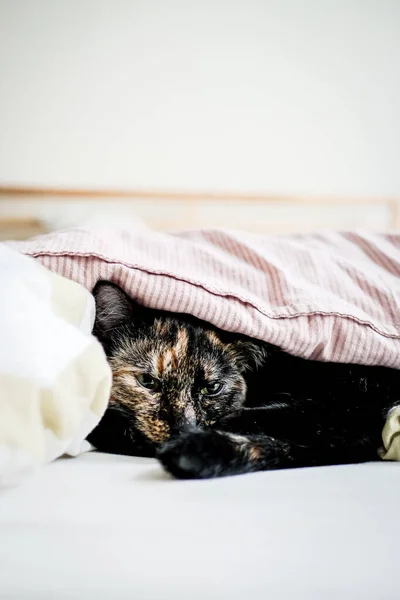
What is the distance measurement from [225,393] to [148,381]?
159 mm

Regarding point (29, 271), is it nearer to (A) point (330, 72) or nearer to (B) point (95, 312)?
(B) point (95, 312)

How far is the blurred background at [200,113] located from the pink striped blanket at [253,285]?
1.16m

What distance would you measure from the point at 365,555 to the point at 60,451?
15.4 inches

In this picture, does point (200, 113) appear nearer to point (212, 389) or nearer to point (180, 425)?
point (212, 389)

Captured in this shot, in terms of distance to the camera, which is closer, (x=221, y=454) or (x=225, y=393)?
(x=221, y=454)

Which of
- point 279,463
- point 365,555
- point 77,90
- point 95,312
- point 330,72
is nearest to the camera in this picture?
point 365,555

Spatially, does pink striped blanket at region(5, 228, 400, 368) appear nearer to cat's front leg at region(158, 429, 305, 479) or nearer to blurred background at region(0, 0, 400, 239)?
cat's front leg at region(158, 429, 305, 479)

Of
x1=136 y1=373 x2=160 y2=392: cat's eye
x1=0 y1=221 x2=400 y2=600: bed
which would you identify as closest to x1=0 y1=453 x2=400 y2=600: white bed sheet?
x1=0 y1=221 x2=400 y2=600: bed

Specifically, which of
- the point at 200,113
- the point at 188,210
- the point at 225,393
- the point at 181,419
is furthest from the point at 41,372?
the point at 200,113

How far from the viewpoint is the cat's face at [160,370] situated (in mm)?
884

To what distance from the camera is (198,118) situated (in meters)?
2.33

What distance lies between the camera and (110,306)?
0.90 m

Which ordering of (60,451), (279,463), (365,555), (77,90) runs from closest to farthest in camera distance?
(365,555), (60,451), (279,463), (77,90)

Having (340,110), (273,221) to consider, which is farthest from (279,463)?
(340,110)
